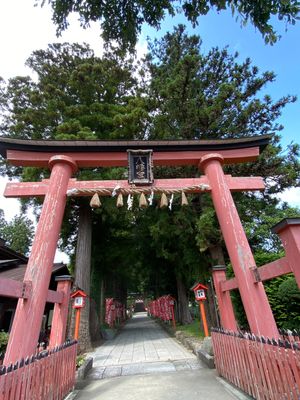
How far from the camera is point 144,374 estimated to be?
6.46 metres

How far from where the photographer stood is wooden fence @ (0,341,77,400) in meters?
3.01

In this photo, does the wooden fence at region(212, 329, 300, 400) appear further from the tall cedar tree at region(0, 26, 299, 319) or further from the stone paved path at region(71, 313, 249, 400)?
the tall cedar tree at region(0, 26, 299, 319)

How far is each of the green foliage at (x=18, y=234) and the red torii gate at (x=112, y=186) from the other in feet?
104

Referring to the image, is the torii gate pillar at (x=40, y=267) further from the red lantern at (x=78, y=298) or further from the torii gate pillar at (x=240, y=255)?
the red lantern at (x=78, y=298)

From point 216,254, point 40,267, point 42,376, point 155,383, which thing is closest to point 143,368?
point 155,383

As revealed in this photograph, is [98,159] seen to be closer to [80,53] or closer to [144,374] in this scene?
[144,374]

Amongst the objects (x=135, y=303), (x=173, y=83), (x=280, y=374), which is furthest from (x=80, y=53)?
(x=135, y=303)

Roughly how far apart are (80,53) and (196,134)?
7391 mm

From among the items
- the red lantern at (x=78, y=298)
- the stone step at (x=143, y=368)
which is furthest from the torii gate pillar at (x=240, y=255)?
the red lantern at (x=78, y=298)

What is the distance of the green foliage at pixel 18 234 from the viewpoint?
34281 millimetres

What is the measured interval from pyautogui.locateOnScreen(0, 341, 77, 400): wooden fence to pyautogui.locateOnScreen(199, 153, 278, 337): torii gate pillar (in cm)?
346

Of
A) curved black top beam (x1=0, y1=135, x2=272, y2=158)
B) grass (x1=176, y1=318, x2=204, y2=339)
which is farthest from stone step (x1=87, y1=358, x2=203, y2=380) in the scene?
curved black top beam (x1=0, y1=135, x2=272, y2=158)

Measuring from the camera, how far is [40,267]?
4855 millimetres

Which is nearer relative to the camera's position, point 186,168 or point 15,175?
point 186,168
